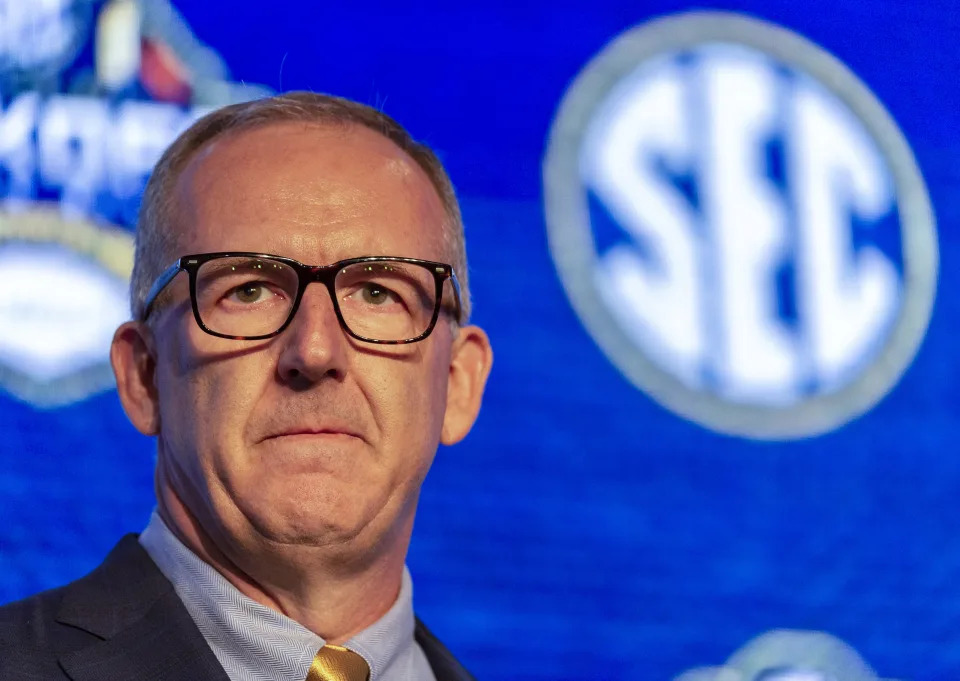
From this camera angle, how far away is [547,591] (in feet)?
9.11

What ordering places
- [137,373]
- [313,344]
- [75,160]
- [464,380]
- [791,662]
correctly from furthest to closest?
[791,662], [75,160], [464,380], [137,373], [313,344]

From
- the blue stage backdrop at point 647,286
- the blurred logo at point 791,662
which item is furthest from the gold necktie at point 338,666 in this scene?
the blurred logo at point 791,662

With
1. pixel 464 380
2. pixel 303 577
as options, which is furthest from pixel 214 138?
pixel 303 577

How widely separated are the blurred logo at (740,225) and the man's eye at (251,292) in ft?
4.47

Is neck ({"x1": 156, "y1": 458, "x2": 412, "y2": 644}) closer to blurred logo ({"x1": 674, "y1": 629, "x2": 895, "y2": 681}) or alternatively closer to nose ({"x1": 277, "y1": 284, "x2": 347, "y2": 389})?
nose ({"x1": 277, "y1": 284, "x2": 347, "y2": 389})

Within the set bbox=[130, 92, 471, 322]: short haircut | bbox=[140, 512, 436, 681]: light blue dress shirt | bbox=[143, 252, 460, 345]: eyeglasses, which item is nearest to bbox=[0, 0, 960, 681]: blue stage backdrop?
bbox=[130, 92, 471, 322]: short haircut

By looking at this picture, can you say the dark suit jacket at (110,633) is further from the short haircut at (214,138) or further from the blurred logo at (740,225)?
the blurred logo at (740,225)

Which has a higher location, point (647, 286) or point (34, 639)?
point (647, 286)

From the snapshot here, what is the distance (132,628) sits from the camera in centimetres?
164

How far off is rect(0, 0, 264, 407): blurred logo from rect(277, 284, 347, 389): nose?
1169mm

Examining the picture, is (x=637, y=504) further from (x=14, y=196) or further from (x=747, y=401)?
(x=14, y=196)

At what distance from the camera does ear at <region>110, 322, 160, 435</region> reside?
5.74 ft

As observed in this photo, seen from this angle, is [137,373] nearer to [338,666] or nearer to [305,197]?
[305,197]

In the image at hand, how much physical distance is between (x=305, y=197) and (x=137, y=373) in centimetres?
39
